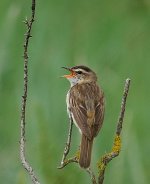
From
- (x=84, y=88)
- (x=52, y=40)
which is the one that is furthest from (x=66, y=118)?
(x=84, y=88)

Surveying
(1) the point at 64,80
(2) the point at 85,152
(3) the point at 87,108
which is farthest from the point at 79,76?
(1) the point at 64,80

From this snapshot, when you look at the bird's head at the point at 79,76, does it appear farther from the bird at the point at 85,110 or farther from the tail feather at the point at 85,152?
the tail feather at the point at 85,152

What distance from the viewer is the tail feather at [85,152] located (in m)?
5.01

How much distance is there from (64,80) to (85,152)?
2.86 m

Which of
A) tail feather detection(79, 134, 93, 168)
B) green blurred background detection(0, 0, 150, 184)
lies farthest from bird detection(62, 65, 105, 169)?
green blurred background detection(0, 0, 150, 184)

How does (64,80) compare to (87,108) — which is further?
(64,80)

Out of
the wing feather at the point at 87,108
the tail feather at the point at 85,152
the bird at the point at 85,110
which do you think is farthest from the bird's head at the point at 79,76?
the tail feather at the point at 85,152

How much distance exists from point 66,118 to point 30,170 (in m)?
3.26

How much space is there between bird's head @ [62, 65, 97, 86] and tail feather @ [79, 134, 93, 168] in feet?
2.97

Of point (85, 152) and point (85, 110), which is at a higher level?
point (85, 110)

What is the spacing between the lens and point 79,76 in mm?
6426

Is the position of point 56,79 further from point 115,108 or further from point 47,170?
point 47,170

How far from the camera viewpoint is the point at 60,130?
7.37m

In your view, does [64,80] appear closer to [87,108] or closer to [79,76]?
[79,76]
